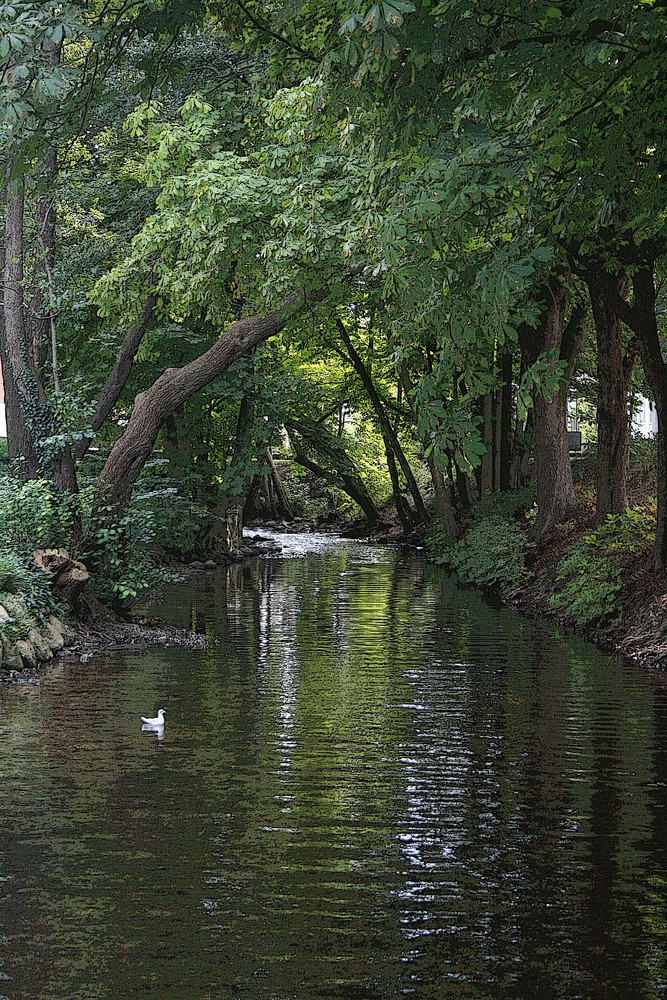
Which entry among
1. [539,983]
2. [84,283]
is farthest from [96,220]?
[539,983]

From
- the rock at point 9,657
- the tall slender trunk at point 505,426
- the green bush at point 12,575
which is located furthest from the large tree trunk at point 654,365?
the tall slender trunk at point 505,426

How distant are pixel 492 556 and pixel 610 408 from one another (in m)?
6.90

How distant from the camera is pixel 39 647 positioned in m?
16.1

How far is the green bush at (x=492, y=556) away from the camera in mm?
26344

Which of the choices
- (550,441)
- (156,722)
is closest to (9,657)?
(156,722)

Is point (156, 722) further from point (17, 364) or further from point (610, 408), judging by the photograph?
point (610, 408)

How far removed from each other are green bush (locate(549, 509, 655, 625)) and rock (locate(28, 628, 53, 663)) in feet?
25.9

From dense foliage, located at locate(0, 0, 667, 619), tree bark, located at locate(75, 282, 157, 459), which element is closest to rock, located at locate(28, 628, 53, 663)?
dense foliage, located at locate(0, 0, 667, 619)

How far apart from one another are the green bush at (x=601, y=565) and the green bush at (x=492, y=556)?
3.65 metres

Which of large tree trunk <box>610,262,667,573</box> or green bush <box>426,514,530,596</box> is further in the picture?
green bush <box>426,514,530,596</box>

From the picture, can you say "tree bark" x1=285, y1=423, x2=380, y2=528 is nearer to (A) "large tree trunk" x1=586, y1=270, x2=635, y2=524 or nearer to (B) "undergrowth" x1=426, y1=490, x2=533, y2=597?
(B) "undergrowth" x1=426, y1=490, x2=533, y2=597

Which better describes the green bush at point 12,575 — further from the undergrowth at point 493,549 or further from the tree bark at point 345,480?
the tree bark at point 345,480

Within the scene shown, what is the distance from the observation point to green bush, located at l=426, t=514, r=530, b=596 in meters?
26.3

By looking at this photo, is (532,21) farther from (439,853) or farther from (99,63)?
(439,853)
